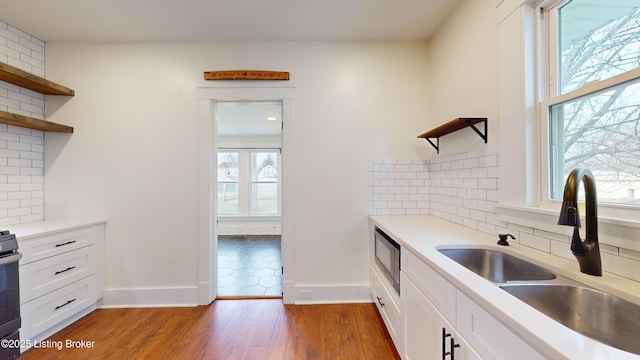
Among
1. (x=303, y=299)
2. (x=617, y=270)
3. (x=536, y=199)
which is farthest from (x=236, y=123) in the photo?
(x=617, y=270)

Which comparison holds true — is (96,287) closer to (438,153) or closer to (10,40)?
(10,40)

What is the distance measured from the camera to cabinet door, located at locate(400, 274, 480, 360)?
0.95 metres

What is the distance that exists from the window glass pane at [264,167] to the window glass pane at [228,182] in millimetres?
445

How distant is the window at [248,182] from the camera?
580 centimetres

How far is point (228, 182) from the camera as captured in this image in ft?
19.2

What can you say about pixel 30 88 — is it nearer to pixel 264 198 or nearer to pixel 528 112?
pixel 528 112

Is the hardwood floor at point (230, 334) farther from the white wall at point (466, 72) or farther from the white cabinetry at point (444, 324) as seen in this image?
the white wall at point (466, 72)

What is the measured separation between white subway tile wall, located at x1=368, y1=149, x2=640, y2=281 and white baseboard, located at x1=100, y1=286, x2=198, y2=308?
1.93m

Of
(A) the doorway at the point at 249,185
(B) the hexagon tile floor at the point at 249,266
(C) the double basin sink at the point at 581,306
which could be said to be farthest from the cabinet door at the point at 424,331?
(A) the doorway at the point at 249,185

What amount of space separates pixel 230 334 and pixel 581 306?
206 cm

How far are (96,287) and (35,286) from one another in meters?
0.51

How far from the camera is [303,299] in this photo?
2330 mm

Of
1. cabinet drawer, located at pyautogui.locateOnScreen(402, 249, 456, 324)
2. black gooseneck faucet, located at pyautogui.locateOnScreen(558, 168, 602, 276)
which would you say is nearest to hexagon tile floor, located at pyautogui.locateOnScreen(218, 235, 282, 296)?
cabinet drawer, located at pyautogui.locateOnScreen(402, 249, 456, 324)

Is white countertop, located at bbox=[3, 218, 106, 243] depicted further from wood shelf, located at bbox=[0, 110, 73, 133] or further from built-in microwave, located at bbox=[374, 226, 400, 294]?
built-in microwave, located at bbox=[374, 226, 400, 294]
